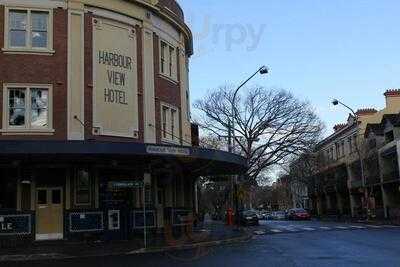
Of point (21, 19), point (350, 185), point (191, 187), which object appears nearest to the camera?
point (21, 19)

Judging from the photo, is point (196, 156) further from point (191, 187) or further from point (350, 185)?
point (350, 185)

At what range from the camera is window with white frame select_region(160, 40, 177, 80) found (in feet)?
104

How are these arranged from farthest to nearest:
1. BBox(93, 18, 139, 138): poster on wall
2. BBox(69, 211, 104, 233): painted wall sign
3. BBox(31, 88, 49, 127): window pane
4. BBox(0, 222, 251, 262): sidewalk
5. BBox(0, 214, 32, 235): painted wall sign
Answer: BBox(93, 18, 139, 138): poster on wall, BBox(31, 88, 49, 127): window pane, BBox(69, 211, 104, 233): painted wall sign, BBox(0, 214, 32, 235): painted wall sign, BBox(0, 222, 251, 262): sidewalk

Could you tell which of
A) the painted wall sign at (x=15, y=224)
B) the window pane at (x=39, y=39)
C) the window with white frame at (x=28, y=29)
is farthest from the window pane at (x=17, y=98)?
the painted wall sign at (x=15, y=224)

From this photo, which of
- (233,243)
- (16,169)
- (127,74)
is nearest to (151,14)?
(127,74)

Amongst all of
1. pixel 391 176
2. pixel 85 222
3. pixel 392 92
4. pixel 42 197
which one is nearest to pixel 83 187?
pixel 42 197

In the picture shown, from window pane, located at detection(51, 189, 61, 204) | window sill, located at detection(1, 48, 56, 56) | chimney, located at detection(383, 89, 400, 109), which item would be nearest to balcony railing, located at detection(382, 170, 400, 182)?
chimney, located at detection(383, 89, 400, 109)

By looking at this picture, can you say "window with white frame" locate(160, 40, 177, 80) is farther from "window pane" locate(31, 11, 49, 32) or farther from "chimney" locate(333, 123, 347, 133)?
"chimney" locate(333, 123, 347, 133)

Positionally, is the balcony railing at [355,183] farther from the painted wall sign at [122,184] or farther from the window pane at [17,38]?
the window pane at [17,38]

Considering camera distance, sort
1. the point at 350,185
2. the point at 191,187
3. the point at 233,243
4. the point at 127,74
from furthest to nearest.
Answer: the point at 350,185 < the point at 191,187 < the point at 127,74 < the point at 233,243

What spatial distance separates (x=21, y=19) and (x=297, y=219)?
156 ft

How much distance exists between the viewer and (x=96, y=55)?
91.0 ft

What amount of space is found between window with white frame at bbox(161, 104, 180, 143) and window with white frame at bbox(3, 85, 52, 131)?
6.48m

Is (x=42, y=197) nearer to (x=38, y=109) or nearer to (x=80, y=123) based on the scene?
(x=80, y=123)
